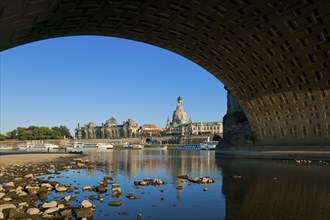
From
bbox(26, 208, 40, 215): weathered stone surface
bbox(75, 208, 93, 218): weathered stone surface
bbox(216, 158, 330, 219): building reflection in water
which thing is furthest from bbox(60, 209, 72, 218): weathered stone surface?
bbox(216, 158, 330, 219): building reflection in water

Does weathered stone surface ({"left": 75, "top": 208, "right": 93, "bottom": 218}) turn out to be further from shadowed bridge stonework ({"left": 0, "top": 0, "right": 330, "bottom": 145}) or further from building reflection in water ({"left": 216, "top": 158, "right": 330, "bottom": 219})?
shadowed bridge stonework ({"left": 0, "top": 0, "right": 330, "bottom": 145})

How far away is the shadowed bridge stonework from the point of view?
3057 cm

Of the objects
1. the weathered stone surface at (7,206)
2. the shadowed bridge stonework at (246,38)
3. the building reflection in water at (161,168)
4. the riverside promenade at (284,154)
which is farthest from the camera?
the riverside promenade at (284,154)

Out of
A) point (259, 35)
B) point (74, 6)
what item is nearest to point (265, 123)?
point (259, 35)

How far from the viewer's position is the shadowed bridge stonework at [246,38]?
100 ft

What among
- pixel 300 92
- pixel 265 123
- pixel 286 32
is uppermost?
pixel 286 32

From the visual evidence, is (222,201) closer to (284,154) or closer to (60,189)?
(60,189)

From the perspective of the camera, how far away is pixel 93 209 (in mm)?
17359

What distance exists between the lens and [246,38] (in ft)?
149

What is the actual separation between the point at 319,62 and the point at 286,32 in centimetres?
817

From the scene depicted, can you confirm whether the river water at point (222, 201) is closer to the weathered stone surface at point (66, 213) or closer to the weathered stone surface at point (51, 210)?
the weathered stone surface at point (66, 213)

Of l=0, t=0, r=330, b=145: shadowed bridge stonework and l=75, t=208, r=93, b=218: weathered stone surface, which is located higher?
l=0, t=0, r=330, b=145: shadowed bridge stonework

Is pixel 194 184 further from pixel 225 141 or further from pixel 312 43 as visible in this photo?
pixel 225 141

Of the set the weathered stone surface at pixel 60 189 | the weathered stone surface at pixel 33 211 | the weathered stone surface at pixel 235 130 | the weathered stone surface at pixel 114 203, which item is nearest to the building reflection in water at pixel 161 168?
the weathered stone surface at pixel 114 203
